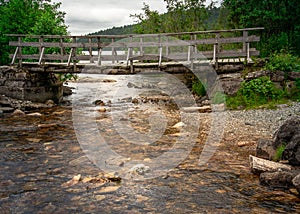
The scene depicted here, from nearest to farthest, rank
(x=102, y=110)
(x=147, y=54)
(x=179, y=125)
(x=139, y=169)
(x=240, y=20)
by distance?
1. (x=139, y=169)
2. (x=179, y=125)
3. (x=147, y=54)
4. (x=102, y=110)
5. (x=240, y=20)

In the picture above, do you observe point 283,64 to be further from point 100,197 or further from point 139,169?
point 100,197

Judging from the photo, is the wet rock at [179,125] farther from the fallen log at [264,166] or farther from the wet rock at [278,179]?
the wet rock at [278,179]

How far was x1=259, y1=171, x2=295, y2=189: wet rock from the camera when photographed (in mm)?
7949

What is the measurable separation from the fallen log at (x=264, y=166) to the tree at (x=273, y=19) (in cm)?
1567

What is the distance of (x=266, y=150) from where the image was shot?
9.58m

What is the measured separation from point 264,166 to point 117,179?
3940 millimetres

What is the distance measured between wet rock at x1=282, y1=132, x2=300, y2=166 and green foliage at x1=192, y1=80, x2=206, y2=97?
11691 millimetres

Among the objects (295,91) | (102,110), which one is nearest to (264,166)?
(295,91)

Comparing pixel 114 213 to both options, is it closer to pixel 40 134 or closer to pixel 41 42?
pixel 40 134

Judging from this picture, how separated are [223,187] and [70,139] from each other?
6.84 meters

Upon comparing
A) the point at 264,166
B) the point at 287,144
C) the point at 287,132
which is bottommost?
the point at 264,166

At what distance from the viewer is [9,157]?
423 inches

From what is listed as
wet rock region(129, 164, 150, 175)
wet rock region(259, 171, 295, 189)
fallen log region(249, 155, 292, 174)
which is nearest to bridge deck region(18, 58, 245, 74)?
wet rock region(129, 164, 150, 175)

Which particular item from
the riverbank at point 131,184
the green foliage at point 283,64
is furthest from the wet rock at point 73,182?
the green foliage at point 283,64
